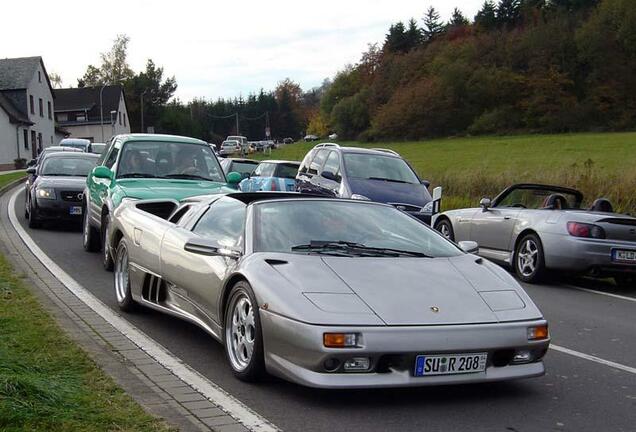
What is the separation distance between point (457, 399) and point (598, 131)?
2723 inches

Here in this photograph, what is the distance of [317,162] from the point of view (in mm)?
16156

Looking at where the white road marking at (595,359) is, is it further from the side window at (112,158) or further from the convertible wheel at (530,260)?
the side window at (112,158)

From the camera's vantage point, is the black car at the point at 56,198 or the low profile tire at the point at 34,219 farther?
the low profile tire at the point at 34,219

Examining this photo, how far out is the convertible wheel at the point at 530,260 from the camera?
10930 millimetres

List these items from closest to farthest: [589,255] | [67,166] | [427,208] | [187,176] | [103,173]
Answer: [589,255] → [103,173] → [187,176] → [427,208] → [67,166]

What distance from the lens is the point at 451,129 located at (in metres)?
81.1

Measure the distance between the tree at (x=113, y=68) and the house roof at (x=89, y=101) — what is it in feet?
53.1

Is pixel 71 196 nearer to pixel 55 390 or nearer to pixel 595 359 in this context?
pixel 55 390

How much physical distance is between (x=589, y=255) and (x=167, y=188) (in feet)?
18.9

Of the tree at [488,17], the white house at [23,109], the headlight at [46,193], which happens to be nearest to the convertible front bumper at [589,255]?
the headlight at [46,193]

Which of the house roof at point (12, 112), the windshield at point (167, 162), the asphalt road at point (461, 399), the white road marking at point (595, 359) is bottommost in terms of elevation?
the white road marking at point (595, 359)

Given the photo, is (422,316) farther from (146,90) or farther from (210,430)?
(146,90)

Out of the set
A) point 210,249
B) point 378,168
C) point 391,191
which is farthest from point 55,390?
point 378,168

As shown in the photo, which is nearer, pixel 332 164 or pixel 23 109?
pixel 332 164
